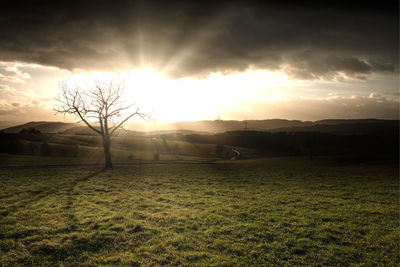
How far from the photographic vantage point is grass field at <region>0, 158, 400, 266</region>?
1128cm

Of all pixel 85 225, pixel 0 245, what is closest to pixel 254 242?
pixel 85 225

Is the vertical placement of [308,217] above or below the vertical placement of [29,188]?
below

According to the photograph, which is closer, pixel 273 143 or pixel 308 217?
pixel 308 217

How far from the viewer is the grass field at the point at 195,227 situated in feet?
37.0

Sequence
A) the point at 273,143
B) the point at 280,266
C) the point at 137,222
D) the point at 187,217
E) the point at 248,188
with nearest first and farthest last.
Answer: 1. the point at 280,266
2. the point at 137,222
3. the point at 187,217
4. the point at 248,188
5. the point at 273,143

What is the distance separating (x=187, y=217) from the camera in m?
16.7

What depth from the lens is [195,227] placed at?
49.2 ft

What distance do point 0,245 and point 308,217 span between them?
19.0 metres

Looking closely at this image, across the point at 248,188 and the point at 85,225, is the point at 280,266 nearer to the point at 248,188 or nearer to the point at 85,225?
the point at 85,225

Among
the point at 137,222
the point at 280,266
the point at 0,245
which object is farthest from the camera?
the point at 137,222

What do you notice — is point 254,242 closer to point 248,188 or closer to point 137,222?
point 137,222

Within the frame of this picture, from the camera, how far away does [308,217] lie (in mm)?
17078

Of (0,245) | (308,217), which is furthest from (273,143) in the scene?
(0,245)

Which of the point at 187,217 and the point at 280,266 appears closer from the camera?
the point at 280,266
